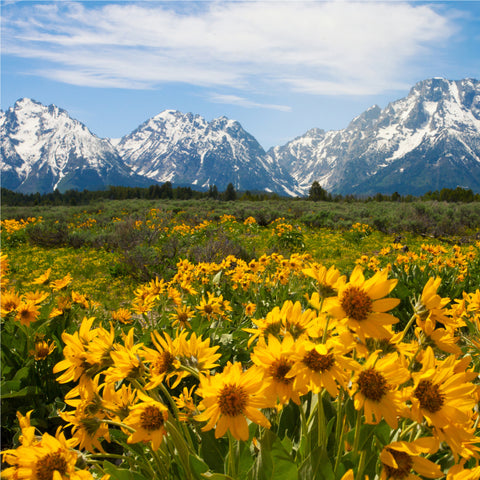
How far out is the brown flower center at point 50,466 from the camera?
2.84 feet

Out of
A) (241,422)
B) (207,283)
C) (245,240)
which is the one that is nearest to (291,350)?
(241,422)

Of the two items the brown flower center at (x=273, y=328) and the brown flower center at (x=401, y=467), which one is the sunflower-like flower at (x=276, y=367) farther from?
the brown flower center at (x=401, y=467)

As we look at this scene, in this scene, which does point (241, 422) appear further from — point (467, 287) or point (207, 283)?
point (467, 287)

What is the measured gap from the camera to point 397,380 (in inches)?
34.2

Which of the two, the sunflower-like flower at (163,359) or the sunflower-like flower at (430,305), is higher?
the sunflower-like flower at (430,305)

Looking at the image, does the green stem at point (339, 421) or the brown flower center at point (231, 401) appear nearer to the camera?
the brown flower center at point (231, 401)

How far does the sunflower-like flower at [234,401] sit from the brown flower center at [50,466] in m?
0.38

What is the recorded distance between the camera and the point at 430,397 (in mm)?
875

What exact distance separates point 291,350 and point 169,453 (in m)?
0.66

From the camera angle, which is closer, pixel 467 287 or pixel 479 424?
pixel 479 424

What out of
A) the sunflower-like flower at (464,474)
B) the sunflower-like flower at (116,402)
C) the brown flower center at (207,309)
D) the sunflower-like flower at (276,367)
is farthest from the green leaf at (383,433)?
→ the brown flower center at (207,309)

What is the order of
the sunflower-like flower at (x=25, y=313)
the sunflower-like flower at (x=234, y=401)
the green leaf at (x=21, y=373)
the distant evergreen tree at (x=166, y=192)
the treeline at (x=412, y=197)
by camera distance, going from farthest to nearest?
1. the distant evergreen tree at (x=166, y=192)
2. the treeline at (x=412, y=197)
3. the green leaf at (x=21, y=373)
4. the sunflower-like flower at (x=25, y=313)
5. the sunflower-like flower at (x=234, y=401)

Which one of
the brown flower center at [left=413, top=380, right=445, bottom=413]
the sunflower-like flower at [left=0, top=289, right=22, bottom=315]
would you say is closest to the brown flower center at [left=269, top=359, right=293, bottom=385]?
the brown flower center at [left=413, top=380, right=445, bottom=413]

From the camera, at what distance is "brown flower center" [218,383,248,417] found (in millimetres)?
861
